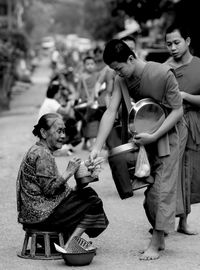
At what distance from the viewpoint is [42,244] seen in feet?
22.2

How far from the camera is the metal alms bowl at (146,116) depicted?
6602 millimetres

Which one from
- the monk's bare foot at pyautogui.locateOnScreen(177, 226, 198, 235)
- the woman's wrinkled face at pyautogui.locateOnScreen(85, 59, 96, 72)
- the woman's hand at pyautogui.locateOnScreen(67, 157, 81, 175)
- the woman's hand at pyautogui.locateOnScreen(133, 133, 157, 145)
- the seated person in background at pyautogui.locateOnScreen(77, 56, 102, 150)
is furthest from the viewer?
the woman's wrinkled face at pyautogui.locateOnScreen(85, 59, 96, 72)

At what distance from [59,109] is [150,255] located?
6.53m

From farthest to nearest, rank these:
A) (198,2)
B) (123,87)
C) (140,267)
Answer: (198,2) → (123,87) → (140,267)

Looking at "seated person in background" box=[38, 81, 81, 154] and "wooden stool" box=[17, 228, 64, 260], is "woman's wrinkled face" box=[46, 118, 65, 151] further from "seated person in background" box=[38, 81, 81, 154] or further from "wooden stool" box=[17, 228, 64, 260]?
"seated person in background" box=[38, 81, 81, 154]

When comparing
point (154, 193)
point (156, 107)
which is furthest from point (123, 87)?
point (154, 193)

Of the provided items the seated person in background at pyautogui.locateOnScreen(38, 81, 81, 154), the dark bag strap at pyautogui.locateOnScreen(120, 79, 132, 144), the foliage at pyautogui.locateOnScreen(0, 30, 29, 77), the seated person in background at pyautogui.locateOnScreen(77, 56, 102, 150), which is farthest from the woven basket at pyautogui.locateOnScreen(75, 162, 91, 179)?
the foliage at pyautogui.locateOnScreen(0, 30, 29, 77)

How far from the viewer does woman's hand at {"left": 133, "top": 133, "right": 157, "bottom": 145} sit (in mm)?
6566

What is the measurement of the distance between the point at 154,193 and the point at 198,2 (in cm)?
1256

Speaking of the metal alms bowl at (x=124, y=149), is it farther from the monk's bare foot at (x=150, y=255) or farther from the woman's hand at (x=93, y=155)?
the monk's bare foot at (x=150, y=255)

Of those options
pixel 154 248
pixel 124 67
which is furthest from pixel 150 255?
pixel 124 67

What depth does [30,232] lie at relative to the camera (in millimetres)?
6598

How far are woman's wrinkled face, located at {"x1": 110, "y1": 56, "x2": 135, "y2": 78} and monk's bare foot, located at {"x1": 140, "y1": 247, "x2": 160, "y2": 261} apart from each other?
1.39 metres

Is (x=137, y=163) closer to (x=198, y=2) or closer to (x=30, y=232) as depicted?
(x=30, y=232)
